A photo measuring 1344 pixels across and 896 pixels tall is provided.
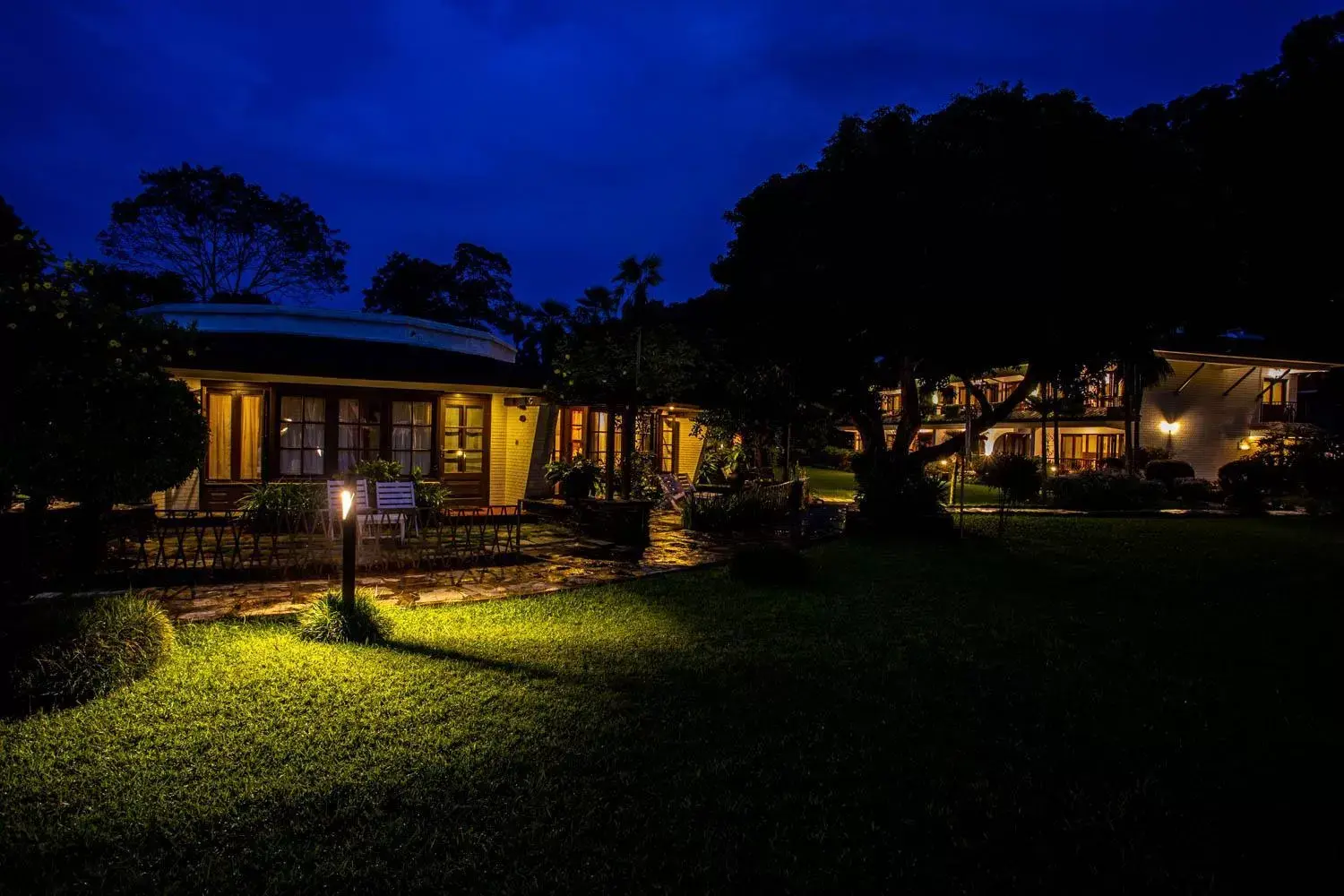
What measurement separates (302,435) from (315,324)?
456 cm

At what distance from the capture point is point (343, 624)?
5820mm

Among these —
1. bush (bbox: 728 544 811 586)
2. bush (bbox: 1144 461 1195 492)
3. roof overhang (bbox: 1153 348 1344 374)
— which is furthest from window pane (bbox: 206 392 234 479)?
roof overhang (bbox: 1153 348 1344 374)

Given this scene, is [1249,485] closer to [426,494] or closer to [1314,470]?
[1314,470]

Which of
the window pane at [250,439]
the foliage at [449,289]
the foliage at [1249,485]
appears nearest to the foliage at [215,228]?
the foliage at [449,289]

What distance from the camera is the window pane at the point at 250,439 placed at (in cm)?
1459

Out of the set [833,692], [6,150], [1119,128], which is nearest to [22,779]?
[833,692]

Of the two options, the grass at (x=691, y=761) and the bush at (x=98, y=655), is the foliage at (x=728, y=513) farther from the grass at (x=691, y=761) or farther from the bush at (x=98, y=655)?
the bush at (x=98, y=655)

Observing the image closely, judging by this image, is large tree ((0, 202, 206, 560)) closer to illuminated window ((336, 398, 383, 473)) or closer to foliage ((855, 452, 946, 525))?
illuminated window ((336, 398, 383, 473))

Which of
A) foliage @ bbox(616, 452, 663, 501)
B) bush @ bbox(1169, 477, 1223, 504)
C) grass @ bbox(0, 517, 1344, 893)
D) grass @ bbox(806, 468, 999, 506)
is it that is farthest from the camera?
grass @ bbox(806, 468, 999, 506)

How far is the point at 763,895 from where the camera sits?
271cm

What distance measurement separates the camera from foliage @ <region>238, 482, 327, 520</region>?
11461 millimetres

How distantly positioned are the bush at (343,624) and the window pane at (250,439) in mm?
10008

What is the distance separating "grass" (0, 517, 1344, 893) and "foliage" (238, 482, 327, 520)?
580 cm

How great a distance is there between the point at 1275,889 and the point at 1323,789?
113cm
